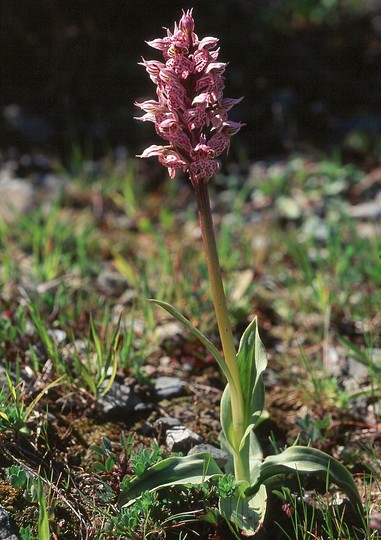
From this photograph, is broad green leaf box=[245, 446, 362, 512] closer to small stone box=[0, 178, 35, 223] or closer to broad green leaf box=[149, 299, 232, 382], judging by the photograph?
broad green leaf box=[149, 299, 232, 382]

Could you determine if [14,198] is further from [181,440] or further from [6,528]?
[6,528]

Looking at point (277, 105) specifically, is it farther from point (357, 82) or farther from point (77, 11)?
point (77, 11)

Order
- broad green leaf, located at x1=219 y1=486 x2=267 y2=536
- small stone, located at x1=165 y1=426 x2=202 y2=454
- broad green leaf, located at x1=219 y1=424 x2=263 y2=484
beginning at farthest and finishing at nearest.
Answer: small stone, located at x1=165 y1=426 x2=202 y2=454
broad green leaf, located at x1=219 y1=424 x2=263 y2=484
broad green leaf, located at x1=219 y1=486 x2=267 y2=536

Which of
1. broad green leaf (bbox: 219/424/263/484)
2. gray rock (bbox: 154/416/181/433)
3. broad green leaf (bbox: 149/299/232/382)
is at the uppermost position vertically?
broad green leaf (bbox: 149/299/232/382)

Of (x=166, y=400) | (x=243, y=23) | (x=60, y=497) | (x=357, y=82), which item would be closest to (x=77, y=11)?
(x=243, y=23)

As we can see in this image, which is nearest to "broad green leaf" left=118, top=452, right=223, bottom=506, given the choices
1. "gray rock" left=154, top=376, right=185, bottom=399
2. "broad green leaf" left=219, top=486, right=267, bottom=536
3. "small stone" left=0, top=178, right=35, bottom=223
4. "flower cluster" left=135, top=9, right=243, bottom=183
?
"broad green leaf" left=219, top=486, right=267, bottom=536

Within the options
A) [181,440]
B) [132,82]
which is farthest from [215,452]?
[132,82]

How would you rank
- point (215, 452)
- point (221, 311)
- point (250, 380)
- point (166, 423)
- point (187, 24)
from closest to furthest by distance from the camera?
point (187, 24), point (221, 311), point (250, 380), point (215, 452), point (166, 423)
